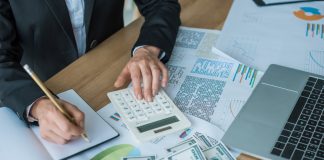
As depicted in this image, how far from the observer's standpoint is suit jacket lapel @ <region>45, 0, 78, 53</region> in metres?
1.05

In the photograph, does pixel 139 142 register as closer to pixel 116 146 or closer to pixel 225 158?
pixel 116 146

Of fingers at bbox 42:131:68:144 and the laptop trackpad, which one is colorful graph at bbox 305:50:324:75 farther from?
fingers at bbox 42:131:68:144

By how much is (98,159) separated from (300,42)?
61 cm

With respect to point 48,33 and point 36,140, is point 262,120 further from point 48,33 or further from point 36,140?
point 48,33

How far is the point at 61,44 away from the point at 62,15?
97mm

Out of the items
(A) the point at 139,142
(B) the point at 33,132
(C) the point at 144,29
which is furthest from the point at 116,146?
(C) the point at 144,29

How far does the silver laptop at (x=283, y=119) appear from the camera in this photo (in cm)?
74

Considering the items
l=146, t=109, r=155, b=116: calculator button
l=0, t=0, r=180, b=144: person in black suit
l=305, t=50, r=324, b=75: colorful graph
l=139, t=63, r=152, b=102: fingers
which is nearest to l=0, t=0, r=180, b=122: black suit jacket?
l=0, t=0, r=180, b=144: person in black suit

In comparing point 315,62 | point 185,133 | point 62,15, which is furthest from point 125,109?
point 315,62

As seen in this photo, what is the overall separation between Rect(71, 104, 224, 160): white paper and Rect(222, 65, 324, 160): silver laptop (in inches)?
1.8

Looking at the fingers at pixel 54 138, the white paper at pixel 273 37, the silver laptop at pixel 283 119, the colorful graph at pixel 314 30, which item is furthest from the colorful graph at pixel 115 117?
the colorful graph at pixel 314 30

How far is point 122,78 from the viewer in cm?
91

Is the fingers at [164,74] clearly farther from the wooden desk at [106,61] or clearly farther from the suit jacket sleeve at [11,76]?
the suit jacket sleeve at [11,76]

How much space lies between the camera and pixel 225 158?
0.74m
